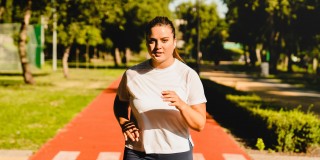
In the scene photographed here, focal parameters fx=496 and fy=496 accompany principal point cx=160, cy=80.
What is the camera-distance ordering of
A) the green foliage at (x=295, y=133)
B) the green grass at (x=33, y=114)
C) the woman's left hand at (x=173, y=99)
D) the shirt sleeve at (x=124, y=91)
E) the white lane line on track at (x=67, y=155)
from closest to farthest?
the woman's left hand at (x=173, y=99) < the shirt sleeve at (x=124, y=91) < the white lane line on track at (x=67, y=155) < the green foliage at (x=295, y=133) < the green grass at (x=33, y=114)

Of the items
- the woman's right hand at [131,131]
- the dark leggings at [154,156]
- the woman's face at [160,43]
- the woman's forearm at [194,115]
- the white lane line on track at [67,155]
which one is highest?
the woman's face at [160,43]

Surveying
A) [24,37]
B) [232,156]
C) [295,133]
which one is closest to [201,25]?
[24,37]

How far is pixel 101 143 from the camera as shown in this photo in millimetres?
11125

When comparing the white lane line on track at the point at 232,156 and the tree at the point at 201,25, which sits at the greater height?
the tree at the point at 201,25

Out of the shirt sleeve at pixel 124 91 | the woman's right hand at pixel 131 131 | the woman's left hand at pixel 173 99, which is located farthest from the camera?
the shirt sleeve at pixel 124 91

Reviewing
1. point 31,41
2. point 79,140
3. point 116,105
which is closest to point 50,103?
point 79,140

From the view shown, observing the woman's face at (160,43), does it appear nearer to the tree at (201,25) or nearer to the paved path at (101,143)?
the paved path at (101,143)

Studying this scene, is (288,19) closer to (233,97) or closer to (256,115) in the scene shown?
(233,97)

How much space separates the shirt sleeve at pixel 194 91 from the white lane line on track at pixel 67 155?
Result: 6.46m

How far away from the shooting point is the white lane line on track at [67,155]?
935cm

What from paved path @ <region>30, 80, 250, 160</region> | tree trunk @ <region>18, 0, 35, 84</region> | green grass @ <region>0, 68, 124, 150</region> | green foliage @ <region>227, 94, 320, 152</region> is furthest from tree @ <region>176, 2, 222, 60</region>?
green foliage @ <region>227, 94, 320, 152</region>

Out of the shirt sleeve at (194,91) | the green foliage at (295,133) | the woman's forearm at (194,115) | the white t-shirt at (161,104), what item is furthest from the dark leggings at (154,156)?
the green foliage at (295,133)

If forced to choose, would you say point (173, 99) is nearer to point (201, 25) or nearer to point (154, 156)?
point (154, 156)

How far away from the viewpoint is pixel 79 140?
1146 centimetres
